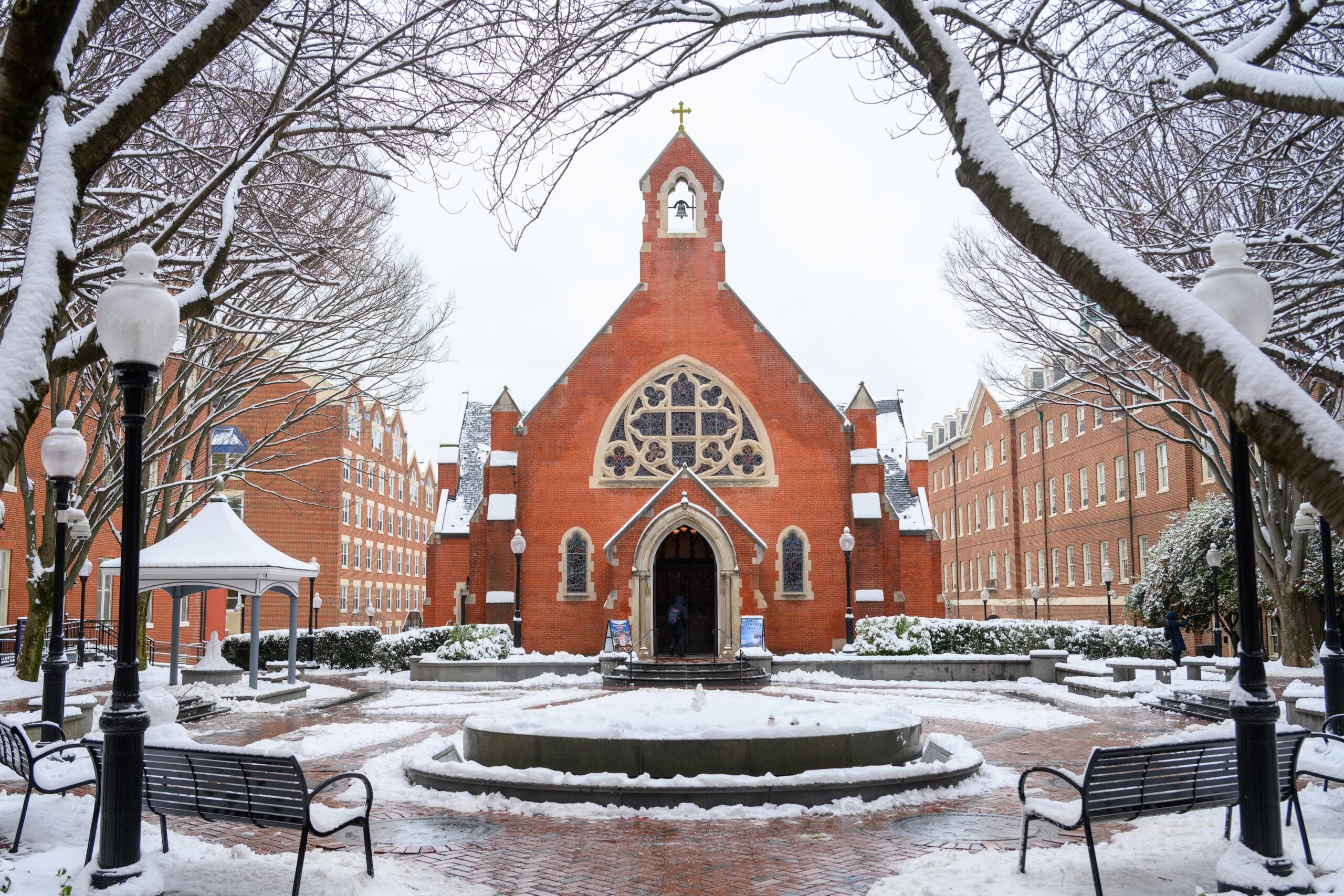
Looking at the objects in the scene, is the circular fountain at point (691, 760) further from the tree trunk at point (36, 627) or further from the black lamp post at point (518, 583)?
the black lamp post at point (518, 583)

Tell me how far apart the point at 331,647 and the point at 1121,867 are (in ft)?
96.4

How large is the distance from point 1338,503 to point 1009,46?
200 inches

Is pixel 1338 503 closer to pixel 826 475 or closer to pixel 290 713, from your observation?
pixel 290 713

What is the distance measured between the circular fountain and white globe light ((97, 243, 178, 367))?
585 centimetres

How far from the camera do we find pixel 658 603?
109 ft

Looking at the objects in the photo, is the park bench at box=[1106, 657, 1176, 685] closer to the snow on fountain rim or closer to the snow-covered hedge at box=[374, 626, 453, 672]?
the snow on fountain rim

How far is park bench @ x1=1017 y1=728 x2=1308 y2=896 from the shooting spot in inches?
296

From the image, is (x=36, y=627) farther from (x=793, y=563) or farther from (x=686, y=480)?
(x=793, y=563)

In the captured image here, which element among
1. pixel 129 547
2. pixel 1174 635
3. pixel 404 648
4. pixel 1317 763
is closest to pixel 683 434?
pixel 404 648

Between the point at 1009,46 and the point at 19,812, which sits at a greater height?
the point at 1009,46

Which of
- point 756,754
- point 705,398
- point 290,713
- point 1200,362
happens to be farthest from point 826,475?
point 1200,362

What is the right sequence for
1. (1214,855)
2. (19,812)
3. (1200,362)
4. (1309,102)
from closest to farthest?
1. (1200,362)
2. (1309,102)
3. (1214,855)
4. (19,812)

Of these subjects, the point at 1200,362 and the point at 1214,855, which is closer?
the point at 1200,362

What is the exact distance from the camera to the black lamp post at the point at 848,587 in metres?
29.7
